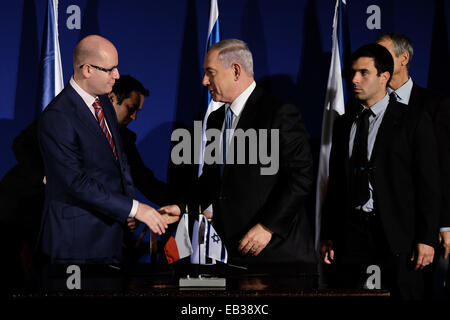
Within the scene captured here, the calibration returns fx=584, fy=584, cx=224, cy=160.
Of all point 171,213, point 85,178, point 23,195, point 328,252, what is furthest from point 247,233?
point 23,195

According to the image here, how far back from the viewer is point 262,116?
2.84 meters

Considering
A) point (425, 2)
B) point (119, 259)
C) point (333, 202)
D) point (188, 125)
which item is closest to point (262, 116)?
point (333, 202)

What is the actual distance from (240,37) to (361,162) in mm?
1935

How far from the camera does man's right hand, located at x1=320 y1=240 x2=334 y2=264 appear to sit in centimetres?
314

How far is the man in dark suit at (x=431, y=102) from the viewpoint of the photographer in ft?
10.1

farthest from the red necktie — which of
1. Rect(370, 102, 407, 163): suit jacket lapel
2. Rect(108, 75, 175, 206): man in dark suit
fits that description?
Rect(370, 102, 407, 163): suit jacket lapel

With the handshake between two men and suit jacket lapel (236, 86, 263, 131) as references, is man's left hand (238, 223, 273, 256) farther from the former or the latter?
suit jacket lapel (236, 86, 263, 131)

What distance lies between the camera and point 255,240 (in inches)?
104

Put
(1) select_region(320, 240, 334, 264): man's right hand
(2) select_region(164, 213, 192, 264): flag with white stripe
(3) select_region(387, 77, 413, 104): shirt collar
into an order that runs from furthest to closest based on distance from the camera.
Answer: (3) select_region(387, 77, 413, 104): shirt collar → (1) select_region(320, 240, 334, 264): man's right hand → (2) select_region(164, 213, 192, 264): flag with white stripe

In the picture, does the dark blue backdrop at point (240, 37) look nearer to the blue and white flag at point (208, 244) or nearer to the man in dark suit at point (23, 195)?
the man in dark suit at point (23, 195)

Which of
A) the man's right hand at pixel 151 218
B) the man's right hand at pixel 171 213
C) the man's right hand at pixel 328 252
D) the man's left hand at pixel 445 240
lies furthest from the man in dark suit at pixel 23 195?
the man's left hand at pixel 445 240

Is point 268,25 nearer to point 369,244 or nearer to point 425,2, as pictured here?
point 425,2

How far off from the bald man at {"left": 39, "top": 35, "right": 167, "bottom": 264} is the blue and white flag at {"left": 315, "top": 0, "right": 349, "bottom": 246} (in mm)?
1558
